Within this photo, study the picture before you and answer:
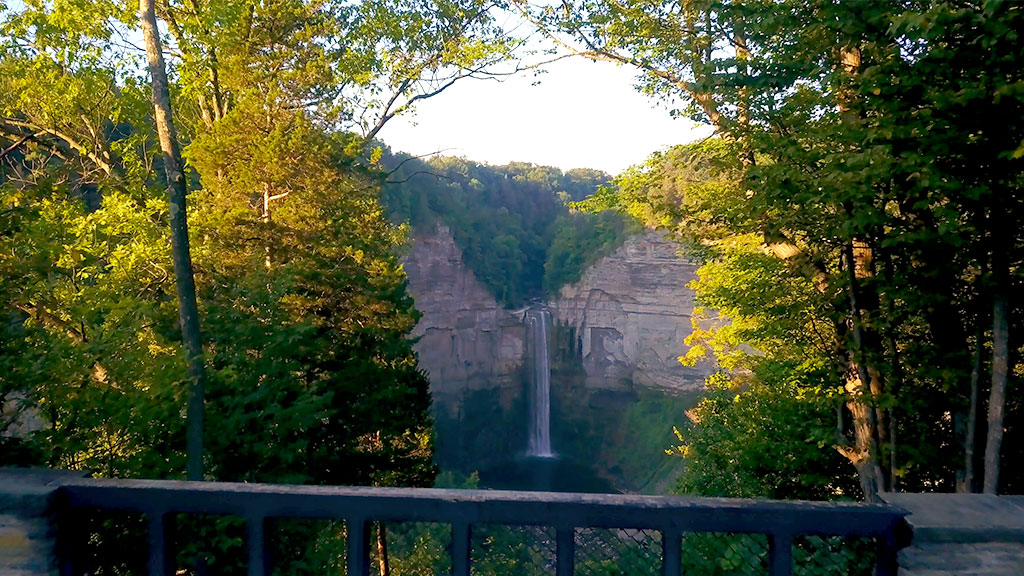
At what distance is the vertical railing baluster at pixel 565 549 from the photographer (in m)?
2.83

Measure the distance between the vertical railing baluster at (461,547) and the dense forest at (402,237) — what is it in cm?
225

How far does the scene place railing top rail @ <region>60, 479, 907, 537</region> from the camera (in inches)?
109

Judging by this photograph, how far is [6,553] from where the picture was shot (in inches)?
110

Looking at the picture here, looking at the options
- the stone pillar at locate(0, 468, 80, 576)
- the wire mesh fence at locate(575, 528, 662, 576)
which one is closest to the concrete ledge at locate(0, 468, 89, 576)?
the stone pillar at locate(0, 468, 80, 576)

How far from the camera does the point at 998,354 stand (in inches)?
188

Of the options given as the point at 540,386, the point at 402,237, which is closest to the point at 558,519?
the point at 402,237

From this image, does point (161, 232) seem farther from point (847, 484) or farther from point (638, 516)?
point (847, 484)

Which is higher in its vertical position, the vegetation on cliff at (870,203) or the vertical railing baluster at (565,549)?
the vegetation on cliff at (870,203)

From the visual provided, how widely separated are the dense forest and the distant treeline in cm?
2902

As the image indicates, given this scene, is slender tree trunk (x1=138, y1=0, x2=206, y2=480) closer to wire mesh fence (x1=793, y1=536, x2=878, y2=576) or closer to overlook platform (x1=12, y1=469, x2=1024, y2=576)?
overlook platform (x1=12, y1=469, x2=1024, y2=576)

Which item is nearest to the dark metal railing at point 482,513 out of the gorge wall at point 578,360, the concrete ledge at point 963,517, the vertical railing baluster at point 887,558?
the vertical railing baluster at point 887,558

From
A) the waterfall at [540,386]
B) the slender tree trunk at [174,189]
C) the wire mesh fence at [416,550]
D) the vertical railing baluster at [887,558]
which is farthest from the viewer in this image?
the waterfall at [540,386]

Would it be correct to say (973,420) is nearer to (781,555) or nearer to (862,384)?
(862,384)

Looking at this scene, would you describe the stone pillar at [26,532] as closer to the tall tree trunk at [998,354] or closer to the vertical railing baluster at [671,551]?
the vertical railing baluster at [671,551]
